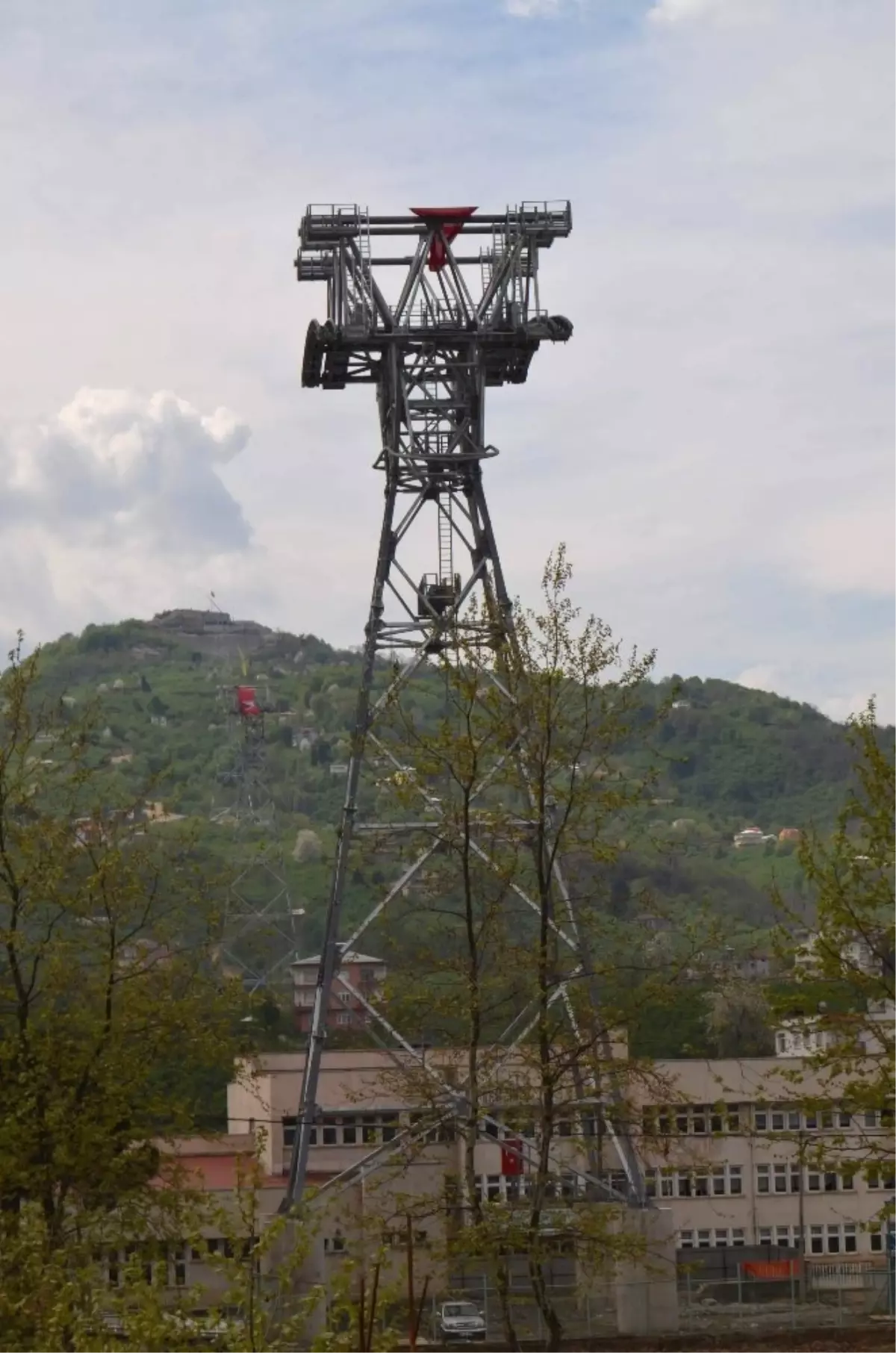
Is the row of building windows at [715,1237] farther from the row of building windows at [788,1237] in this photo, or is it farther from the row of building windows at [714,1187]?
the row of building windows at [714,1187]

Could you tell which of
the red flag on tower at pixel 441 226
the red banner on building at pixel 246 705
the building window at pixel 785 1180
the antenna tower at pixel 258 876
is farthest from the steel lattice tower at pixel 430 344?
the red banner on building at pixel 246 705

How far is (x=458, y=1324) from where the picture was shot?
36531 millimetres

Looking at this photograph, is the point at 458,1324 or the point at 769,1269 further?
the point at 769,1269

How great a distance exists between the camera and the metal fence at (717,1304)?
116 ft

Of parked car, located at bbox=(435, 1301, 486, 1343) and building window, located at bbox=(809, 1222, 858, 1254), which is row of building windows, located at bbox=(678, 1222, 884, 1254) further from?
parked car, located at bbox=(435, 1301, 486, 1343)

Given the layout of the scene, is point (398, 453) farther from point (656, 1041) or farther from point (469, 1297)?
point (656, 1041)

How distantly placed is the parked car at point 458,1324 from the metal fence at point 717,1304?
139 mm

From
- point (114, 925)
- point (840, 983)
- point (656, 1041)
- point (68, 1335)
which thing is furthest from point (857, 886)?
point (656, 1041)

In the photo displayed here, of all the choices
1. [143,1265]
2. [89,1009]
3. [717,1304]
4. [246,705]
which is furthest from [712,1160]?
[246,705]

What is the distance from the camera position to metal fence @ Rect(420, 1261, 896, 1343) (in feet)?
116

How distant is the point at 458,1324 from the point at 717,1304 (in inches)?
241

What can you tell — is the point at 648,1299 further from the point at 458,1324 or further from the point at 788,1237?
the point at 788,1237

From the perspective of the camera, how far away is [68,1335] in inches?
666

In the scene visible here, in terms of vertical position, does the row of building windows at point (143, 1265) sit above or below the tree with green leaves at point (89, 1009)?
below
